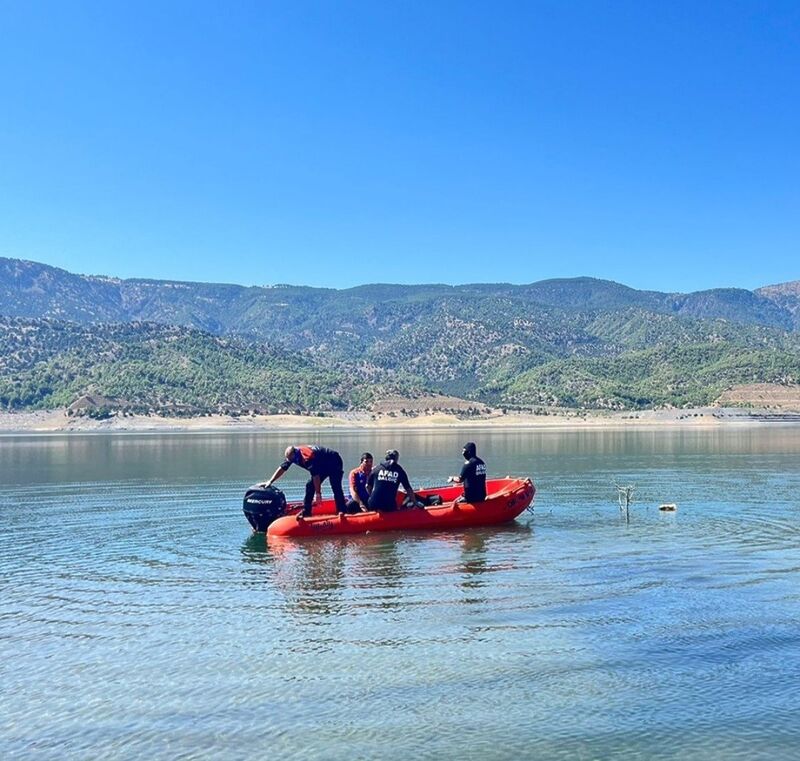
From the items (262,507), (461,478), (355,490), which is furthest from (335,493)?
(461,478)

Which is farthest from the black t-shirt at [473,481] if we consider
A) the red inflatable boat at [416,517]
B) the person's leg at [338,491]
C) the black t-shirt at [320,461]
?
the black t-shirt at [320,461]

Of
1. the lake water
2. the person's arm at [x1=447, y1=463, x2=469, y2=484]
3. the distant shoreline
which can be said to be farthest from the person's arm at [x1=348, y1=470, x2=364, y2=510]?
the distant shoreline

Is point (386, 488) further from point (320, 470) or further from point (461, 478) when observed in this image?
point (461, 478)

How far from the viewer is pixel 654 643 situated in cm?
1288

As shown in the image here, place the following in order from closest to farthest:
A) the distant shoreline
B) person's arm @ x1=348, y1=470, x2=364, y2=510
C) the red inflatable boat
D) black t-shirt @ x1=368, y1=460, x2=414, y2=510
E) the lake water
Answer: the lake water
the red inflatable boat
black t-shirt @ x1=368, y1=460, x2=414, y2=510
person's arm @ x1=348, y1=470, x2=364, y2=510
the distant shoreline

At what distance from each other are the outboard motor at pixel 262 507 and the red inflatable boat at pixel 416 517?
31cm

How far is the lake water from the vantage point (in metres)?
9.71

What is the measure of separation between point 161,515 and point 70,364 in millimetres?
166884

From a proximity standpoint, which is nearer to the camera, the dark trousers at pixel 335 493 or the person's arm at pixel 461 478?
the dark trousers at pixel 335 493

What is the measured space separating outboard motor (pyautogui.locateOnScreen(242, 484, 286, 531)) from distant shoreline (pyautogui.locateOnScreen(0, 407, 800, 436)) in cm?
11673

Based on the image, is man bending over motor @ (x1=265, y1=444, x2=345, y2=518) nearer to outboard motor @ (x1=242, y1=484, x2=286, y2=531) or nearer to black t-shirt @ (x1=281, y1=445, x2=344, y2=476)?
black t-shirt @ (x1=281, y1=445, x2=344, y2=476)

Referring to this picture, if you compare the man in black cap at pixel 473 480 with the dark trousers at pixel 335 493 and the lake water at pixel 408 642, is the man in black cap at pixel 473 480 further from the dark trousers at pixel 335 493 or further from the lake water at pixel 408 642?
the dark trousers at pixel 335 493

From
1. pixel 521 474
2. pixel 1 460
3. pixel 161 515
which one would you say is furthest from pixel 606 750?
pixel 1 460

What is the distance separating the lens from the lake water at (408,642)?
31.9ft
